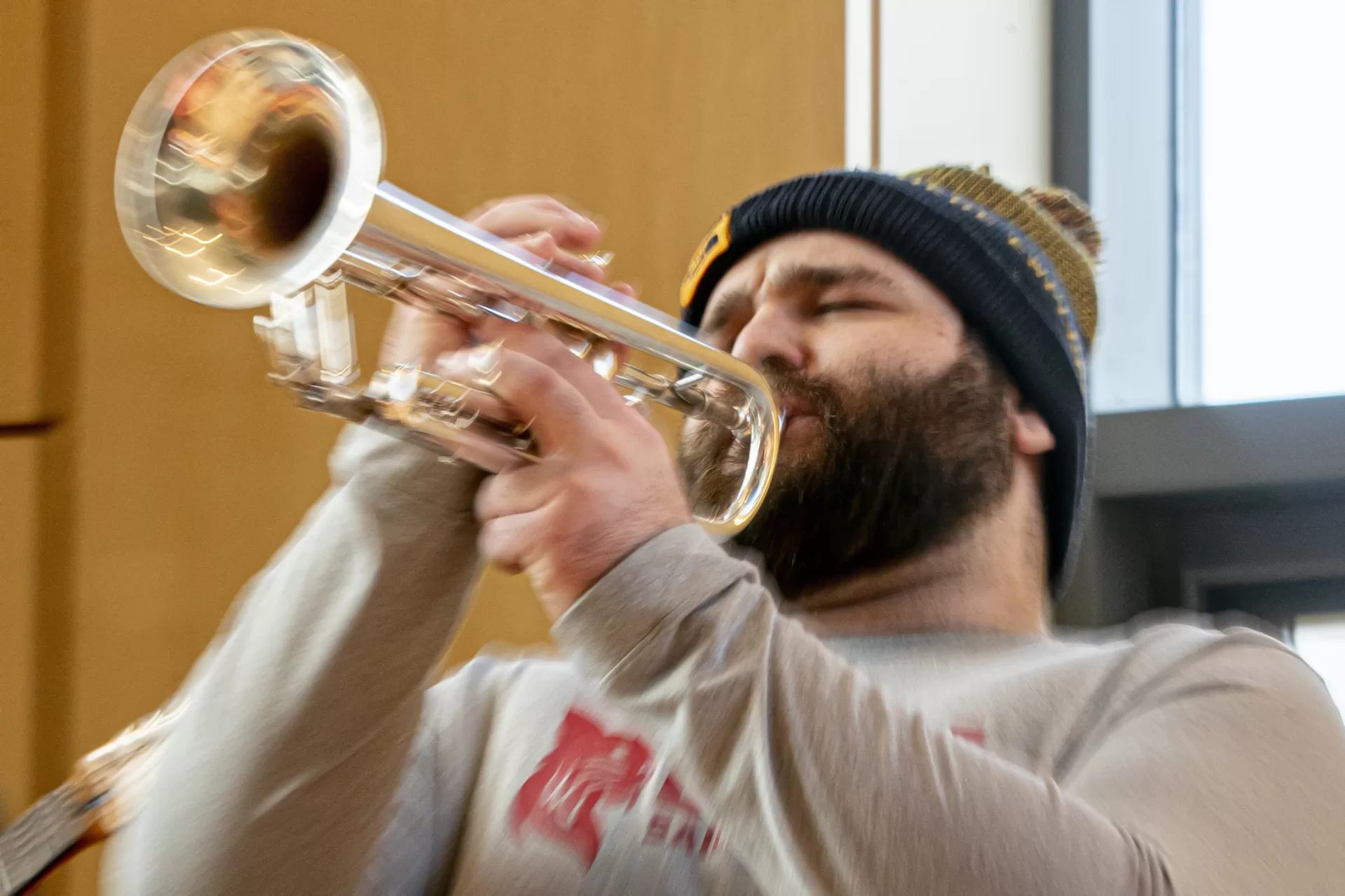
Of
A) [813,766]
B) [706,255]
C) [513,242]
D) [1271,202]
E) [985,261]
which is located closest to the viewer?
[813,766]

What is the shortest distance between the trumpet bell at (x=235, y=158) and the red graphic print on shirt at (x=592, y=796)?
0.46 metres

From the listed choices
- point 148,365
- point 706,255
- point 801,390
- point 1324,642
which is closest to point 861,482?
point 801,390

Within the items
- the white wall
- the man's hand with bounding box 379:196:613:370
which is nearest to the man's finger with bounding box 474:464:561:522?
the man's hand with bounding box 379:196:613:370

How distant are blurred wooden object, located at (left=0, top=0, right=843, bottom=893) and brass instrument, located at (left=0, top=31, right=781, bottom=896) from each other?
59 cm

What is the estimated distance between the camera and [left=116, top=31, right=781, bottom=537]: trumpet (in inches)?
30.8

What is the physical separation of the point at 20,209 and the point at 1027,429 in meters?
1.01

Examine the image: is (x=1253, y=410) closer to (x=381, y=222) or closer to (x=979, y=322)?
(x=979, y=322)

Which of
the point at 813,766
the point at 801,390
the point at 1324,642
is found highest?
the point at 801,390

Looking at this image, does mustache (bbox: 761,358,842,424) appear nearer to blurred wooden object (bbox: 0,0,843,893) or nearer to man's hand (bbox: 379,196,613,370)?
man's hand (bbox: 379,196,613,370)

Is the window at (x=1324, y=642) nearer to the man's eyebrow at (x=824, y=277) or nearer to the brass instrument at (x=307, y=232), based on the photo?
the man's eyebrow at (x=824, y=277)

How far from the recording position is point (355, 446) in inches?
36.5

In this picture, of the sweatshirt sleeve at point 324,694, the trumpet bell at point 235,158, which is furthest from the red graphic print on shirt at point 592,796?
the trumpet bell at point 235,158

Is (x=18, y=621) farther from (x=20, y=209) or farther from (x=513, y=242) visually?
(x=513, y=242)

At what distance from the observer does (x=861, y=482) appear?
4.10 feet
